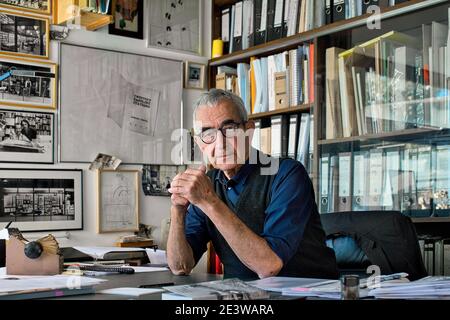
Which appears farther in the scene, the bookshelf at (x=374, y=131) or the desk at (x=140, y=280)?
the bookshelf at (x=374, y=131)

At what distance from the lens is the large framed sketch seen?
9.95 feet

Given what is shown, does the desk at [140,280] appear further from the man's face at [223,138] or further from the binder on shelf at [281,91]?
the binder on shelf at [281,91]

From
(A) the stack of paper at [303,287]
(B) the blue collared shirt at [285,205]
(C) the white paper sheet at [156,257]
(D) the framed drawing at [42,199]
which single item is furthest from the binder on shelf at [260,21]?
(A) the stack of paper at [303,287]

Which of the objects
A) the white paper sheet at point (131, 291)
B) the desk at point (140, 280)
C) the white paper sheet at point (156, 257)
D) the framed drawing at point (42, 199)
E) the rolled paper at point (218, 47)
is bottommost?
the white paper sheet at point (156, 257)

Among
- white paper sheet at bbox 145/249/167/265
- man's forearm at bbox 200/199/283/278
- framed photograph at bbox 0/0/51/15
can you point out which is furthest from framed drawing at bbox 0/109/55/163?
man's forearm at bbox 200/199/283/278

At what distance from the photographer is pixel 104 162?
3.13 m

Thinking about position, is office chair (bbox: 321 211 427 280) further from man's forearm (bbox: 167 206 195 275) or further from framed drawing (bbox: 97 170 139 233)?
framed drawing (bbox: 97 170 139 233)

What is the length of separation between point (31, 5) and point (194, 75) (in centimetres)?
97

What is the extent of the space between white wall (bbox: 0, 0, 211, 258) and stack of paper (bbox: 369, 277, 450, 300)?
2.13m

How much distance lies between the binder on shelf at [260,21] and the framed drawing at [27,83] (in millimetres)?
1036

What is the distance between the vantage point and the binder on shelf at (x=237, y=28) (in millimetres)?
3385

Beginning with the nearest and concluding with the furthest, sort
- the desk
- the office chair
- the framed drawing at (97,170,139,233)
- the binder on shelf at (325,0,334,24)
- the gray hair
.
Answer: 1. the desk
2. the gray hair
3. the office chair
4. the binder on shelf at (325,0,334,24)
5. the framed drawing at (97,170,139,233)
